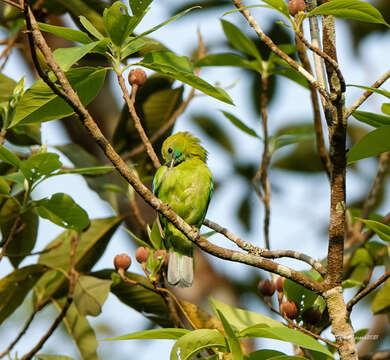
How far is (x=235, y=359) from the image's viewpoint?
1859 mm

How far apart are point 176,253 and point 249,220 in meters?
2.18

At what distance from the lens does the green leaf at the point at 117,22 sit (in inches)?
81.4

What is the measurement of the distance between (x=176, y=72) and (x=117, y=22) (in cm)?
25

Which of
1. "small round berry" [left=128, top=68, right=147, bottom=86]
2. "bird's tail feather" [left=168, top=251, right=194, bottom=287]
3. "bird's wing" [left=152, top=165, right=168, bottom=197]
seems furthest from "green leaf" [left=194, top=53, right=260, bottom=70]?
"bird's tail feather" [left=168, top=251, right=194, bottom=287]

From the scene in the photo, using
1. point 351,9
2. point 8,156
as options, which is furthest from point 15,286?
point 351,9

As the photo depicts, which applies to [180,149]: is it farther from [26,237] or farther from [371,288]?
[371,288]

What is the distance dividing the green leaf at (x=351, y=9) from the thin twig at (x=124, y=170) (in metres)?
0.72

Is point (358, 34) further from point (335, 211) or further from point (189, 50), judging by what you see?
point (335, 211)

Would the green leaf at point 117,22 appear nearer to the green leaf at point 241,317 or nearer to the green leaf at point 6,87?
the green leaf at point 241,317

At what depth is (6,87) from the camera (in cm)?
314

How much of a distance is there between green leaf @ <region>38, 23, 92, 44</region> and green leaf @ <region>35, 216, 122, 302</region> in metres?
1.37

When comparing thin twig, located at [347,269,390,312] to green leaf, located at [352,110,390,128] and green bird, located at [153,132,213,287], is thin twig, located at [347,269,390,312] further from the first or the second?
green bird, located at [153,132,213,287]

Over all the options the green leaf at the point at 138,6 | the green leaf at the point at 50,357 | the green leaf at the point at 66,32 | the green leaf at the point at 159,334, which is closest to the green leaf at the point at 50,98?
the green leaf at the point at 66,32

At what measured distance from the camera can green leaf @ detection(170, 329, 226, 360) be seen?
187cm
